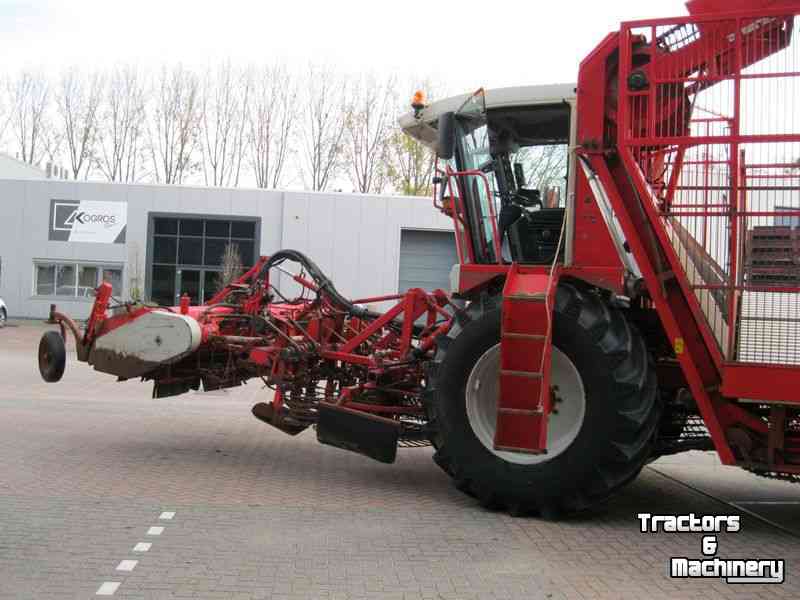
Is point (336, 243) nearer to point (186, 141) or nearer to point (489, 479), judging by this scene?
point (186, 141)

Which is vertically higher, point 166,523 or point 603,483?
point 603,483

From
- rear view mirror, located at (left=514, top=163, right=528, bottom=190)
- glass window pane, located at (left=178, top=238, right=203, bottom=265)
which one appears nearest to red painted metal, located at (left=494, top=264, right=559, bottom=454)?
rear view mirror, located at (left=514, top=163, right=528, bottom=190)

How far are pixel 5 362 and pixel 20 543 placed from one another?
1399 cm

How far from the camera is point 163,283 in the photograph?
116 ft

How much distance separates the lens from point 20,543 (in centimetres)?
506

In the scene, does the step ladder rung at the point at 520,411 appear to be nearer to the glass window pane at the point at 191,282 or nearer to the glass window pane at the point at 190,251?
the glass window pane at the point at 190,251

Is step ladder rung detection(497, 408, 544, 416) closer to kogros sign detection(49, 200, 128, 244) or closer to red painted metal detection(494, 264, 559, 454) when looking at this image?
red painted metal detection(494, 264, 559, 454)

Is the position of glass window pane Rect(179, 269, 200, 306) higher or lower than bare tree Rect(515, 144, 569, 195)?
lower

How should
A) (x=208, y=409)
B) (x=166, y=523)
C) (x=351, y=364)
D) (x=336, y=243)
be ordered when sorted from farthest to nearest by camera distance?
(x=336, y=243)
(x=208, y=409)
(x=351, y=364)
(x=166, y=523)

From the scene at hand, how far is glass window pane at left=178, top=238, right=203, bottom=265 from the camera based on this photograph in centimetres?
3494

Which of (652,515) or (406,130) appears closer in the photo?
(652,515)

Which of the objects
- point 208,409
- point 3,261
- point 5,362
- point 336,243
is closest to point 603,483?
point 208,409

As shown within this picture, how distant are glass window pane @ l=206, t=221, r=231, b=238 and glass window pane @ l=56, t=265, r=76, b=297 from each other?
19.3 feet

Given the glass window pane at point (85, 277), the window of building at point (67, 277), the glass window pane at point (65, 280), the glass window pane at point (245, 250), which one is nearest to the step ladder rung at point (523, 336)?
the glass window pane at point (245, 250)
